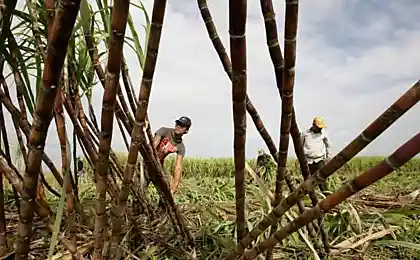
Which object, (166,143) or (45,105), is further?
(166,143)

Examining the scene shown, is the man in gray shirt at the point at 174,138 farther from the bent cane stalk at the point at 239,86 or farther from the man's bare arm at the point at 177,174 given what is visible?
the bent cane stalk at the point at 239,86

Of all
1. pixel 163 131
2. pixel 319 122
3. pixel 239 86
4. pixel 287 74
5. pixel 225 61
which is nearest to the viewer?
pixel 239 86

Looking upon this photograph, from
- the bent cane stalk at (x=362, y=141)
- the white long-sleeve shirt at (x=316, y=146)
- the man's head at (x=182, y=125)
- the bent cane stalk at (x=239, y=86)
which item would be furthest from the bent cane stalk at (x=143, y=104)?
the white long-sleeve shirt at (x=316, y=146)

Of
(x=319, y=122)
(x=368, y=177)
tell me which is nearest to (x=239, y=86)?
(x=368, y=177)

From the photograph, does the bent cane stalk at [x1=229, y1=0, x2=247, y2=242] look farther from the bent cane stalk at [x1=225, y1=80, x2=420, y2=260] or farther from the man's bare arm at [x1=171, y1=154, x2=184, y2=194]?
the man's bare arm at [x1=171, y1=154, x2=184, y2=194]

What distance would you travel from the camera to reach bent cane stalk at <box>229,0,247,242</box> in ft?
2.41

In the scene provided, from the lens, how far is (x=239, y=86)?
0.83 metres

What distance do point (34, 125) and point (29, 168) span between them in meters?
0.10

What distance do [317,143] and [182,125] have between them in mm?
1678

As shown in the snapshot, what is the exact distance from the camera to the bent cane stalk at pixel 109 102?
2.41 feet

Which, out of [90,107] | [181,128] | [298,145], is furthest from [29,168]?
[181,128]

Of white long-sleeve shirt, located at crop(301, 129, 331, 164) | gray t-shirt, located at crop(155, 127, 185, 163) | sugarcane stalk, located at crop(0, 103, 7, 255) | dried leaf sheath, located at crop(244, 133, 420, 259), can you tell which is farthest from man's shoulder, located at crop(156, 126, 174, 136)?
dried leaf sheath, located at crop(244, 133, 420, 259)

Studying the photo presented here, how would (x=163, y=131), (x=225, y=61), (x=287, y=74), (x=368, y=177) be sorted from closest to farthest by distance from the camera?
(x=368, y=177), (x=287, y=74), (x=225, y=61), (x=163, y=131)

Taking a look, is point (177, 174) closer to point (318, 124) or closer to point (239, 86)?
point (318, 124)
